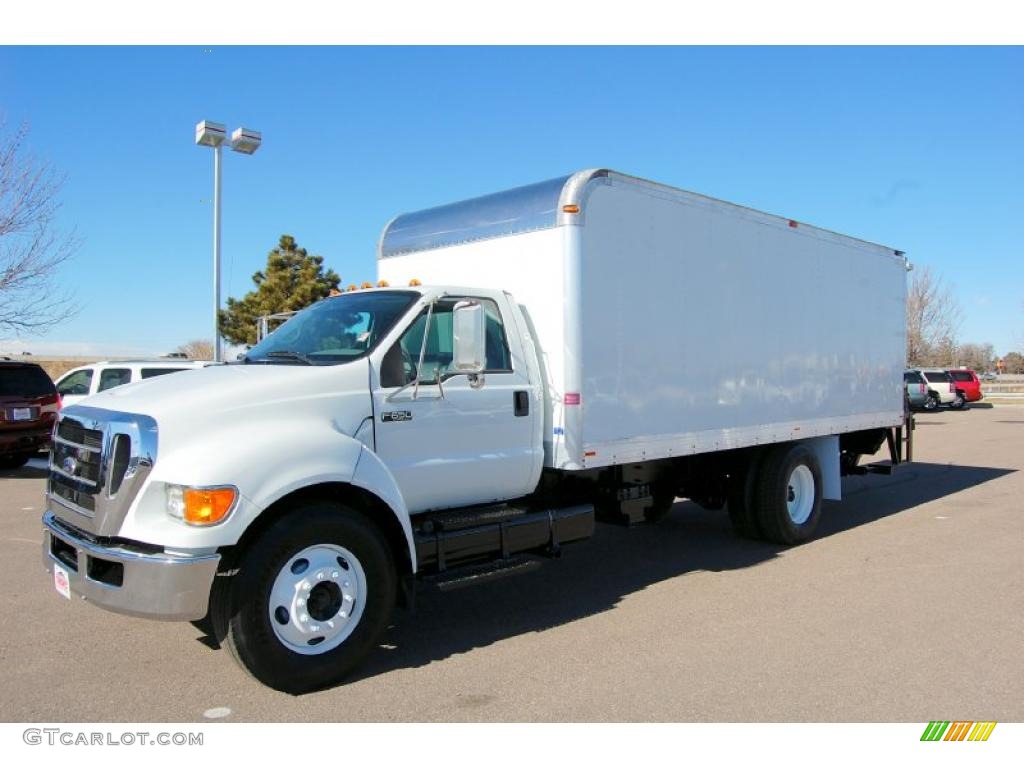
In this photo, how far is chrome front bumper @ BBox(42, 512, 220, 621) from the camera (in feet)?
12.9

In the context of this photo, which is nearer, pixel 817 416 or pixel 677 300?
pixel 677 300

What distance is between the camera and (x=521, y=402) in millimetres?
5633

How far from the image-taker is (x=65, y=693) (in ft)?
14.1

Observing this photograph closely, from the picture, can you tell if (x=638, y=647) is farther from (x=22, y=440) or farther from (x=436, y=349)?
(x=22, y=440)

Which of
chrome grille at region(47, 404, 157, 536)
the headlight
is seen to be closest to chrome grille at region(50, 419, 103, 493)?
chrome grille at region(47, 404, 157, 536)

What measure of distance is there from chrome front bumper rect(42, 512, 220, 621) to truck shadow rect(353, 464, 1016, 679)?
1133 millimetres

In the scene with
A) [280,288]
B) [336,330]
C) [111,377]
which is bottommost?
[111,377]

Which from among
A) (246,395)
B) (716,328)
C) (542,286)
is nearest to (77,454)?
(246,395)

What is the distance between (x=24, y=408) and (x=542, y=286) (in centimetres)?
1083

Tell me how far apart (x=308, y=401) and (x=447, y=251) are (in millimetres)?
2417

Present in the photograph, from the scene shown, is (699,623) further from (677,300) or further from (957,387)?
(957,387)

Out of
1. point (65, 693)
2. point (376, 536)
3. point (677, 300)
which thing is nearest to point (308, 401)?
point (376, 536)

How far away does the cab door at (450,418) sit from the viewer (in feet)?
16.3
